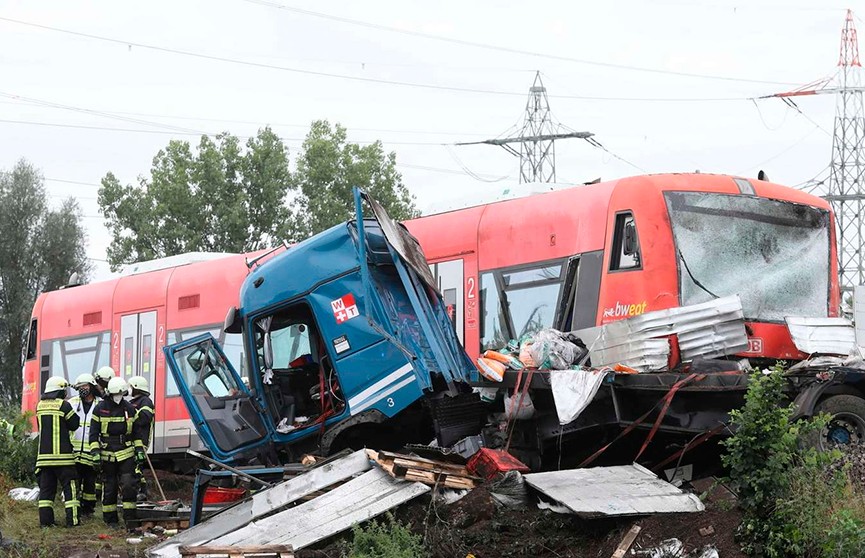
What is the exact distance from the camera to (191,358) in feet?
44.8

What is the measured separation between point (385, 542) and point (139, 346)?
1152 cm

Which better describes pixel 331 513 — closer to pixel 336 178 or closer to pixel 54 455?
pixel 54 455

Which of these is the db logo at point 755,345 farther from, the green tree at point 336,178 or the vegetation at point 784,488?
the green tree at point 336,178

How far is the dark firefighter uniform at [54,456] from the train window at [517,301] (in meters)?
4.78

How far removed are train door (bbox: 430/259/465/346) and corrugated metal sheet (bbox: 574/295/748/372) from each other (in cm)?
313

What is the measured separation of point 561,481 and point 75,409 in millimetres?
6938

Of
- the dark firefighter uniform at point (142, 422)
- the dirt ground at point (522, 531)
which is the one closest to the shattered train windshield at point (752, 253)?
the dirt ground at point (522, 531)

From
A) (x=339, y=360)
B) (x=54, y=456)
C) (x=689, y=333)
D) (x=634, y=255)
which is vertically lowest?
(x=54, y=456)

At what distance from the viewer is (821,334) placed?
11.1m

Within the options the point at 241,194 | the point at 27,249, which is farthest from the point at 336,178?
the point at 27,249

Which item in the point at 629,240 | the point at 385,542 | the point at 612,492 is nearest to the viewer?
the point at 385,542

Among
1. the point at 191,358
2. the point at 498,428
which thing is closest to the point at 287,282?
the point at 191,358

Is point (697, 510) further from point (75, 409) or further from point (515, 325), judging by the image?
point (75, 409)

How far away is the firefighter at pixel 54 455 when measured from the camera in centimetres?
1282
